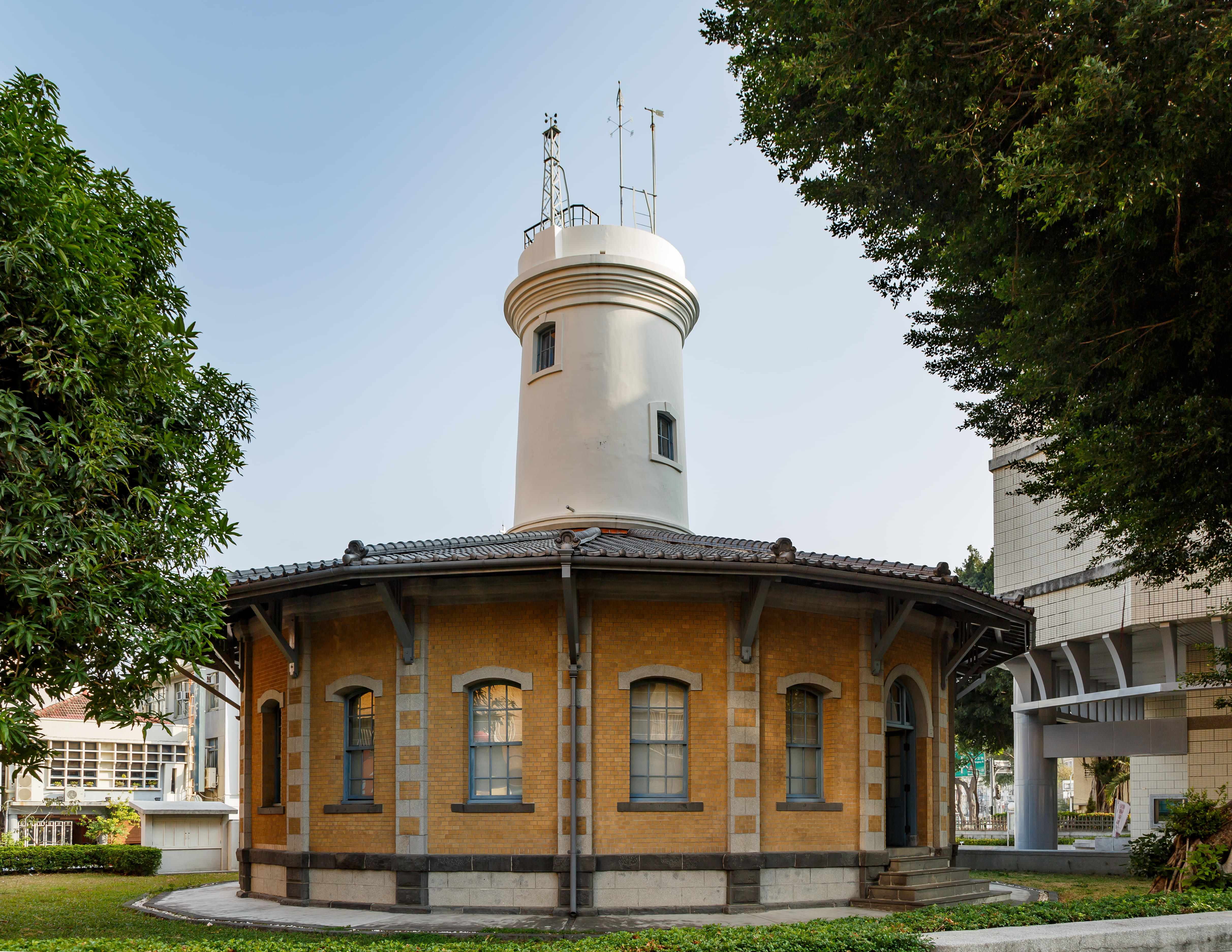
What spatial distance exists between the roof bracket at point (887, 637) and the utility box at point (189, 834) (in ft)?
55.1

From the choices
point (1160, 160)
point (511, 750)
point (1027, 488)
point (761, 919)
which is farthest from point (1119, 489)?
point (511, 750)

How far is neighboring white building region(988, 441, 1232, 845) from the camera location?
77.9 feet

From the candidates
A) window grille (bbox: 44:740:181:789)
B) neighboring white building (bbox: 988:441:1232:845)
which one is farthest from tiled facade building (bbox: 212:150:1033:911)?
window grille (bbox: 44:740:181:789)

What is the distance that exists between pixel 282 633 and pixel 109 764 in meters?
Answer: 35.0

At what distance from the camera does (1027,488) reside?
568 inches

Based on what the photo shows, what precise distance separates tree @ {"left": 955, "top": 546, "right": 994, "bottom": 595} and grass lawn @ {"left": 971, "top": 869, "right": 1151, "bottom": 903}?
1753 cm

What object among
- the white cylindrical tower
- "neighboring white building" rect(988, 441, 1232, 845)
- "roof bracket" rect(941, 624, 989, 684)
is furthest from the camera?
"neighboring white building" rect(988, 441, 1232, 845)

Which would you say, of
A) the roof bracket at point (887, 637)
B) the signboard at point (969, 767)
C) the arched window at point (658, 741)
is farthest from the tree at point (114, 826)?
the signboard at point (969, 767)

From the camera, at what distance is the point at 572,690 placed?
14.8 m

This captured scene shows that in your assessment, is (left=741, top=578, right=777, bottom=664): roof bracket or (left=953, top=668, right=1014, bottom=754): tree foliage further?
(left=953, top=668, right=1014, bottom=754): tree foliage

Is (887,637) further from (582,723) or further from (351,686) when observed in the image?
(351,686)

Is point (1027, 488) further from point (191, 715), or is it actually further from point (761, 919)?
point (191, 715)

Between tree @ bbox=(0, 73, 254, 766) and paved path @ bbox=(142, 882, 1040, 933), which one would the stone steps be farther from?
tree @ bbox=(0, 73, 254, 766)

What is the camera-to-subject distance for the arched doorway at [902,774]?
1794 cm
